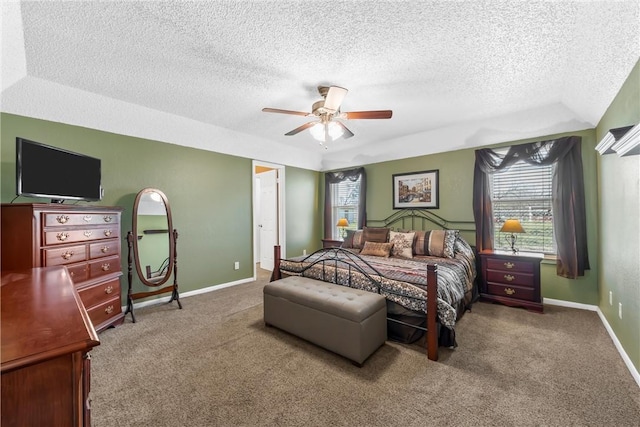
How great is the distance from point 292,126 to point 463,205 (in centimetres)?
315

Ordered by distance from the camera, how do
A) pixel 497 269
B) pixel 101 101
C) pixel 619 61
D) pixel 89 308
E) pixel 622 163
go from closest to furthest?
pixel 619 61 → pixel 622 163 → pixel 89 308 → pixel 101 101 → pixel 497 269

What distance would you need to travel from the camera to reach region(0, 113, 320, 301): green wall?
2.97 meters

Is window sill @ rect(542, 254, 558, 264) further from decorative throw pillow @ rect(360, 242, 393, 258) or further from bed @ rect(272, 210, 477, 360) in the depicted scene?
decorative throw pillow @ rect(360, 242, 393, 258)

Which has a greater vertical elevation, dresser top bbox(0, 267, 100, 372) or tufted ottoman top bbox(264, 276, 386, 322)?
dresser top bbox(0, 267, 100, 372)

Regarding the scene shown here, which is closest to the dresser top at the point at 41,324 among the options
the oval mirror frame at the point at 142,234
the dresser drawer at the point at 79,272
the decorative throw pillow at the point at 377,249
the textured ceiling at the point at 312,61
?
the dresser drawer at the point at 79,272

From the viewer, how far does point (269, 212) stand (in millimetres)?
5996

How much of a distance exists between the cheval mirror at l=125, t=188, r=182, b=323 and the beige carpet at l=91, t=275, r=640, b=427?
77 cm

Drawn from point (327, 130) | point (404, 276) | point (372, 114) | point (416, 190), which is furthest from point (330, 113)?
point (416, 190)

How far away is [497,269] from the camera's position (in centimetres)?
357

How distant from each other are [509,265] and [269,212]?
4550 millimetres

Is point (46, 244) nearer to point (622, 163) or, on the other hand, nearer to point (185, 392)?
point (185, 392)

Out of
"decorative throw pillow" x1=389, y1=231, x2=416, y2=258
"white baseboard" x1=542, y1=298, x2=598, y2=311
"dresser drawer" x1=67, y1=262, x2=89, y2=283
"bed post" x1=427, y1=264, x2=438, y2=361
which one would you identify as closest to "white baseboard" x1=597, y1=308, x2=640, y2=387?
"white baseboard" x1=542, y1=298, x2=598, y2=311

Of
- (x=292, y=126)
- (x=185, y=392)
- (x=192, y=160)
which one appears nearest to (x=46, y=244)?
(x=185, y=392)

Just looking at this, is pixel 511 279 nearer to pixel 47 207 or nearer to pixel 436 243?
pixel 436 243
